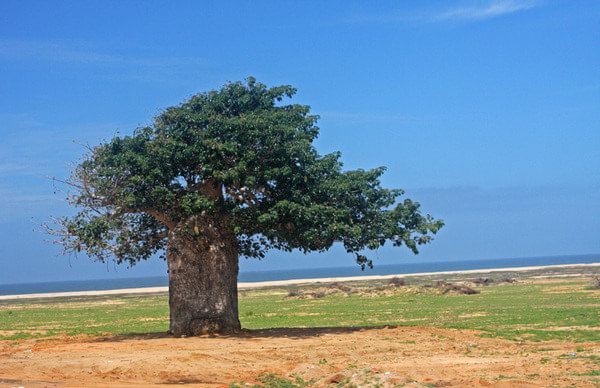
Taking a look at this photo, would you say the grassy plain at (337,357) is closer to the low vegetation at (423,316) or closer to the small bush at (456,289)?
the low vegetation at (423,316)

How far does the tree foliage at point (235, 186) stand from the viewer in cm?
2655

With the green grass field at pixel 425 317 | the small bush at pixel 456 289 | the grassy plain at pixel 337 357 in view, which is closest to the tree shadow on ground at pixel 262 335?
the grassy plain at pixel 337 357

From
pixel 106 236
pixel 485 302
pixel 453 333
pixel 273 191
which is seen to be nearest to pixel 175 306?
pixel 106 236

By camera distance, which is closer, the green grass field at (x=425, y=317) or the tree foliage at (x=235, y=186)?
the tree foliage at (x=235, y=186)

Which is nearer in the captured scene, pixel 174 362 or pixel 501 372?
pixel 501 372

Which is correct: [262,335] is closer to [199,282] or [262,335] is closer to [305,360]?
[199,282]

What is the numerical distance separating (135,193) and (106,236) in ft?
5.47

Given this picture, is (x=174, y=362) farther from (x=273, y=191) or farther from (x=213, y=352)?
(x=273, y=191)

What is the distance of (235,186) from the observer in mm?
27297

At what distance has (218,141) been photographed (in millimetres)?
A: 26672

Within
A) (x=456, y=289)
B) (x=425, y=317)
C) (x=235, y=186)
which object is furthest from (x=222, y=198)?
(x=456, y=289)

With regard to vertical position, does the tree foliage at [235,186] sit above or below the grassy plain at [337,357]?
above

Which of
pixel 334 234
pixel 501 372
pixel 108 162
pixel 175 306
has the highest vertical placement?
pixel 108 162

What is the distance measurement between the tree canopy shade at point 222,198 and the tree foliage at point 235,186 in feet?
0.12
